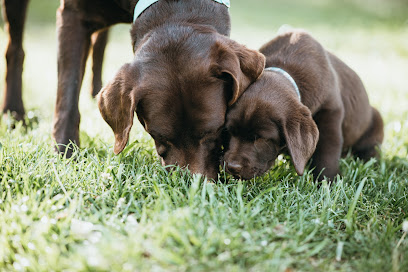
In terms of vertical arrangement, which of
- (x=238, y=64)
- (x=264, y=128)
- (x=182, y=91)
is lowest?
(x=264, y=128)

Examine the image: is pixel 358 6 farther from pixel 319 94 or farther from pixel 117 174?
pixel 117 174

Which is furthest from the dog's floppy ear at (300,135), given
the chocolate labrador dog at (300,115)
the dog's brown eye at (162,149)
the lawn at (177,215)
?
the dog's brown eye at (162,149)

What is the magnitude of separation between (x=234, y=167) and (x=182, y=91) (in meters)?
0.67

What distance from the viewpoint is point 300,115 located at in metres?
3.25

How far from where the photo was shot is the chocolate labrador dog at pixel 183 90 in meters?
2.93

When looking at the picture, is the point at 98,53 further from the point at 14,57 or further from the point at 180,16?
the point at 180,16

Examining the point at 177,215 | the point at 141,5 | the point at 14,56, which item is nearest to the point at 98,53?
the point at 14,56

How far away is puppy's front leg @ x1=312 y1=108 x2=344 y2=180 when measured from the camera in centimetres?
373

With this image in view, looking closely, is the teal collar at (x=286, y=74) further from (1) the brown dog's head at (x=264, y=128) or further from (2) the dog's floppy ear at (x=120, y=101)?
(2) the dog's floppy ear at (x=120, y=101)

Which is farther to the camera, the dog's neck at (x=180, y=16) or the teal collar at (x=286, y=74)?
the teal collar at (x=286, y=74)

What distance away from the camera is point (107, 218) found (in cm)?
252

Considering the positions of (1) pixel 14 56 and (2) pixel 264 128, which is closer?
(2) pixel 264 128

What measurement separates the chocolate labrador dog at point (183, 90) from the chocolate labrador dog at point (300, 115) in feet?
0.52

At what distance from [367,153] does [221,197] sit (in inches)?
91.6
